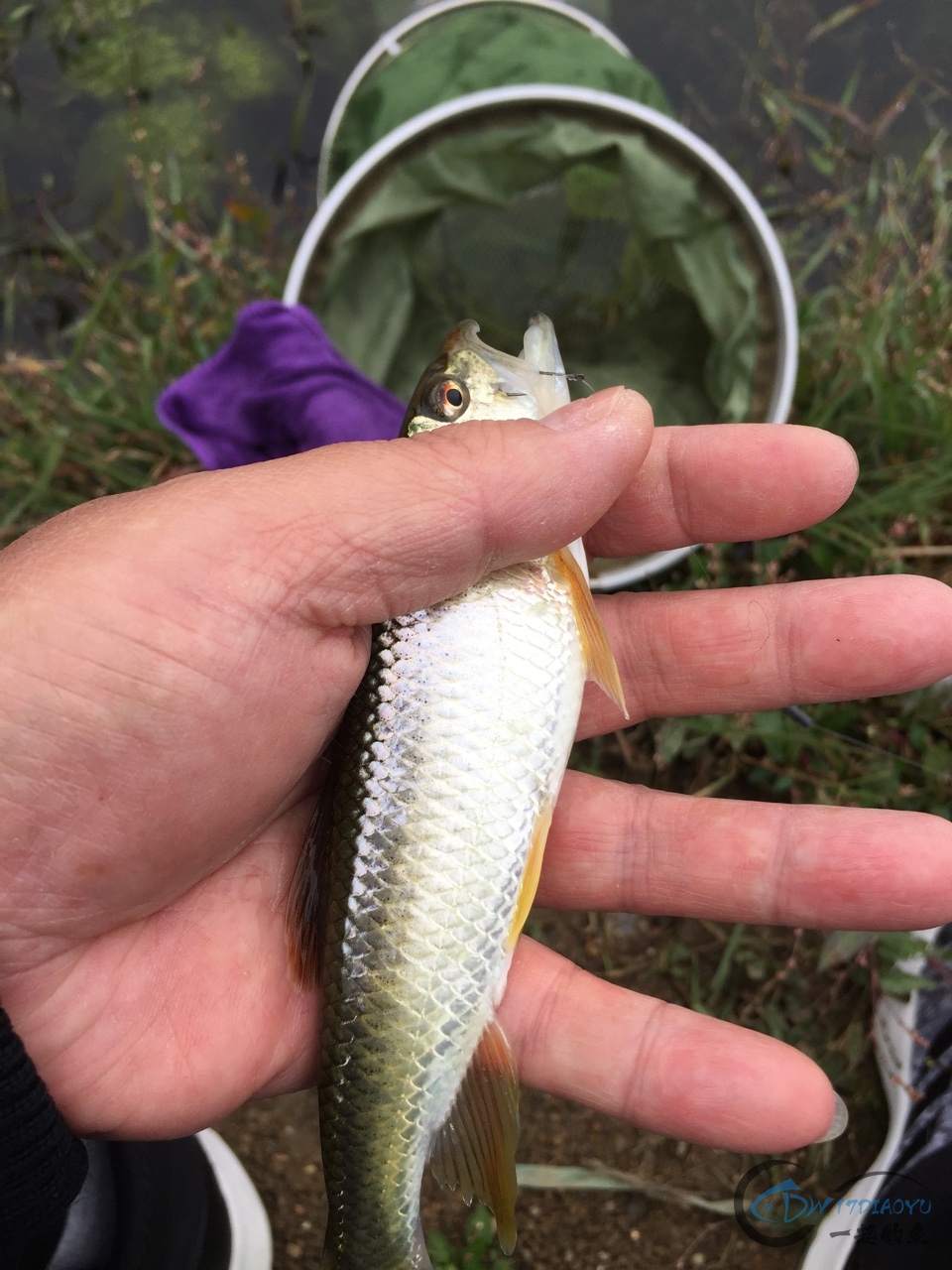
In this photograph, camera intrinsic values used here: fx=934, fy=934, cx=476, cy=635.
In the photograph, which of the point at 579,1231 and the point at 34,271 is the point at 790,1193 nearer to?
the point at 579,1231

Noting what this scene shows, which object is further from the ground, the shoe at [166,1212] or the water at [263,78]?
the water at [263,78]

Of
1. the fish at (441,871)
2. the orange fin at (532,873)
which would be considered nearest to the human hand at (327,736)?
the fish at (441,871)

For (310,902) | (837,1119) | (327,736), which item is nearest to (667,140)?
(327,736)

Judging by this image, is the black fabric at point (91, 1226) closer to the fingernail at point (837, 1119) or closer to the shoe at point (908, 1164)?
the fingernail at point (837, 1119)

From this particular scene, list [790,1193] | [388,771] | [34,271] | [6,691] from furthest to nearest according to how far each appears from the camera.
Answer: [34,271] → [790,1193] → [388,771] → [6,691]

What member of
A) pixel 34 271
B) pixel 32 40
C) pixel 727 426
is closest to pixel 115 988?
pixel 727 426
